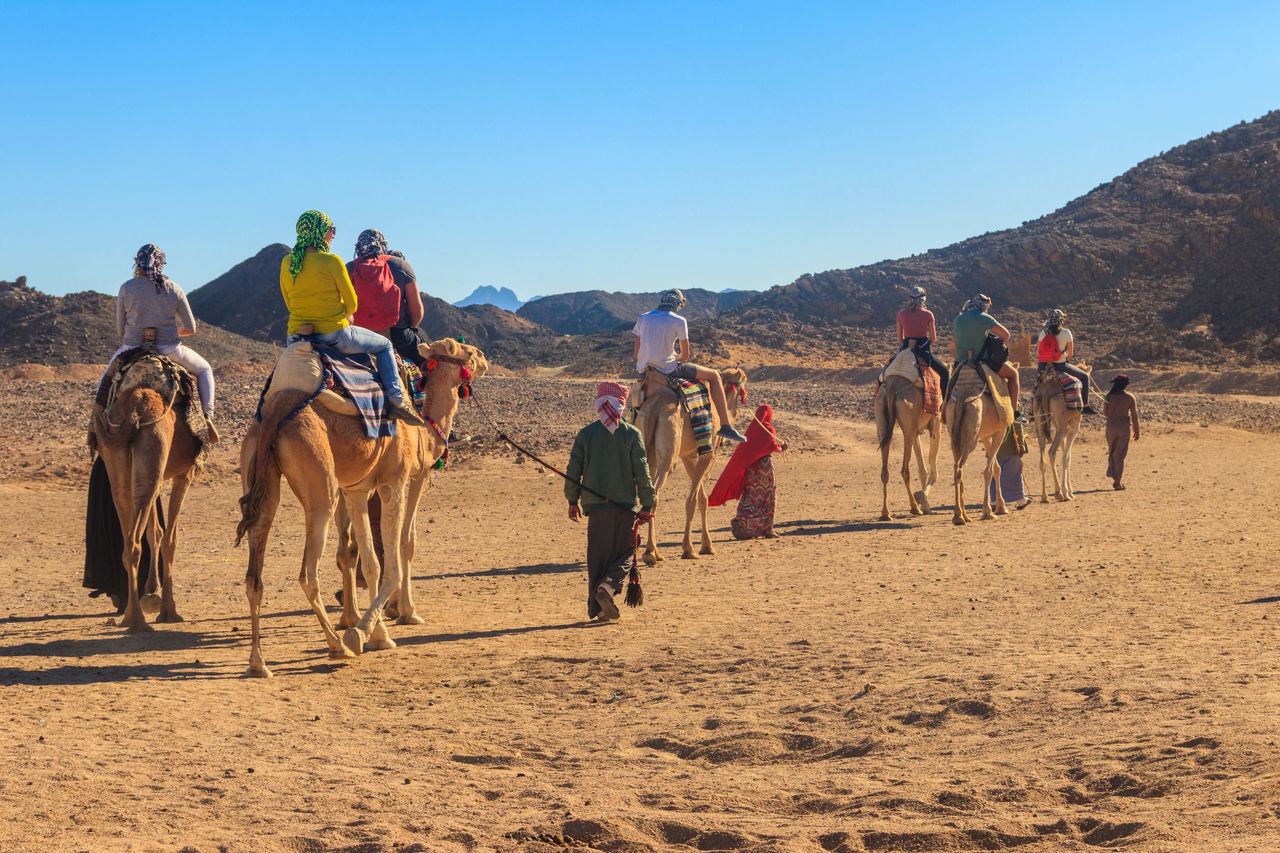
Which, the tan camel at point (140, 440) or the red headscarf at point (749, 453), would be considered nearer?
the tan camel at point (140, 440)

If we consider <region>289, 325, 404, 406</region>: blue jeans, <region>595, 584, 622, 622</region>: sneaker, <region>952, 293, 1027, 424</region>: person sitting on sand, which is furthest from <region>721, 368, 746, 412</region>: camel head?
<region>289, 325, 404, 406</region>: blue jeans

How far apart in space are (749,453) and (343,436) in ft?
23.8

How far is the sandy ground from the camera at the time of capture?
5.98m

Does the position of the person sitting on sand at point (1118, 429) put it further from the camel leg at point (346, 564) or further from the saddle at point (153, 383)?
the saddle at point (153, 383)

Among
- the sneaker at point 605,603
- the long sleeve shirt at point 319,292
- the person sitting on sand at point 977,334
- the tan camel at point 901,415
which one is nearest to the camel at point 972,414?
the person sitting on sand at point 977,334

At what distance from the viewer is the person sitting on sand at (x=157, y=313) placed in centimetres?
1074

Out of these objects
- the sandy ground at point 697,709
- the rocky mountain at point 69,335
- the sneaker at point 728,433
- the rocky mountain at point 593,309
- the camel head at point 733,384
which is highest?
the rocky mountain at point 593,309

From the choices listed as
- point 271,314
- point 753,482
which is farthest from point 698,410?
point 271,314

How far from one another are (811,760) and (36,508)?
1530 cm

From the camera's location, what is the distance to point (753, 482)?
52.0 ft

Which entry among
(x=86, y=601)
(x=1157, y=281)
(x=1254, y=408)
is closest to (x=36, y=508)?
(x=86, y=601)

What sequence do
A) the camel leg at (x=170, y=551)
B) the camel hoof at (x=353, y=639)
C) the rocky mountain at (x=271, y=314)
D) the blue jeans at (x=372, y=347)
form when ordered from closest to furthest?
the blue jeans at (x=372, y=347) → the camel hoof at (x=353, y=639) → the camel leg at (x=170, y=551) → the rocky mountain at (x=271, y=314)

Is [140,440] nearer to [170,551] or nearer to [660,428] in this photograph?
[170,551]

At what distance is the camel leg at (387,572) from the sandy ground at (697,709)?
174 mm
